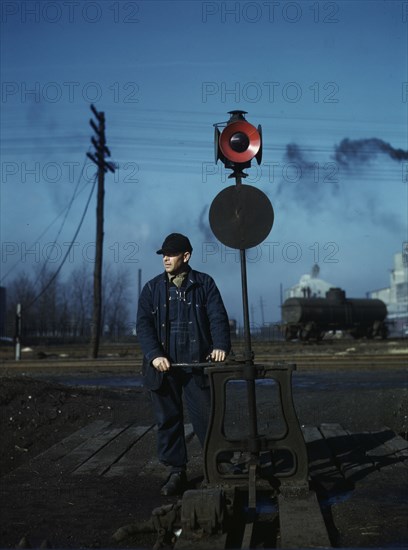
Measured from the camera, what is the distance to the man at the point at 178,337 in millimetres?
5039

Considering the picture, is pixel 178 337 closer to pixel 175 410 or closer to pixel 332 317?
pixel 175 410

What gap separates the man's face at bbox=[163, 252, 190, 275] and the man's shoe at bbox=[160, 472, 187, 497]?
1563 millimetres

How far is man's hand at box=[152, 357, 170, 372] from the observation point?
189 inches

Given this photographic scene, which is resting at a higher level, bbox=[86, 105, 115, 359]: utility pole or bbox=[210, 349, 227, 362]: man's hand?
bbox=[86, 105, 115, 359]: utility pole

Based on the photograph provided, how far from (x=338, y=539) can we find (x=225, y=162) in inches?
111

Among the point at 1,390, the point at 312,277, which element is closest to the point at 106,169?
the point at 1,390

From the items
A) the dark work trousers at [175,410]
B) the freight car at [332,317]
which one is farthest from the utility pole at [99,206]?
the dark work trousers at [175,410]

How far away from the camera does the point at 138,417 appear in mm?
8242

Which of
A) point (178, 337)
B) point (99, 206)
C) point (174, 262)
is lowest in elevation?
point (178, 337)

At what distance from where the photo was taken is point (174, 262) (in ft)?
16.8

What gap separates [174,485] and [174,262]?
169 cm

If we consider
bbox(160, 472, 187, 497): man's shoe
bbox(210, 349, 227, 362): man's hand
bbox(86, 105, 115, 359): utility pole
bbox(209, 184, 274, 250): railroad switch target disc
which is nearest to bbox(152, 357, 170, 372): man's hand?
bbox(210, 349, 227, 362): man's hand

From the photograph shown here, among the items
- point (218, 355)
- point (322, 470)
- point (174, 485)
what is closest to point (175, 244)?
point (218, 355)

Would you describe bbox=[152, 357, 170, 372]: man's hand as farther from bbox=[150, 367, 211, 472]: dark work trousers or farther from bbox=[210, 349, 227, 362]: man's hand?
bbox=[210, 349, 227, 362]: man's hand
